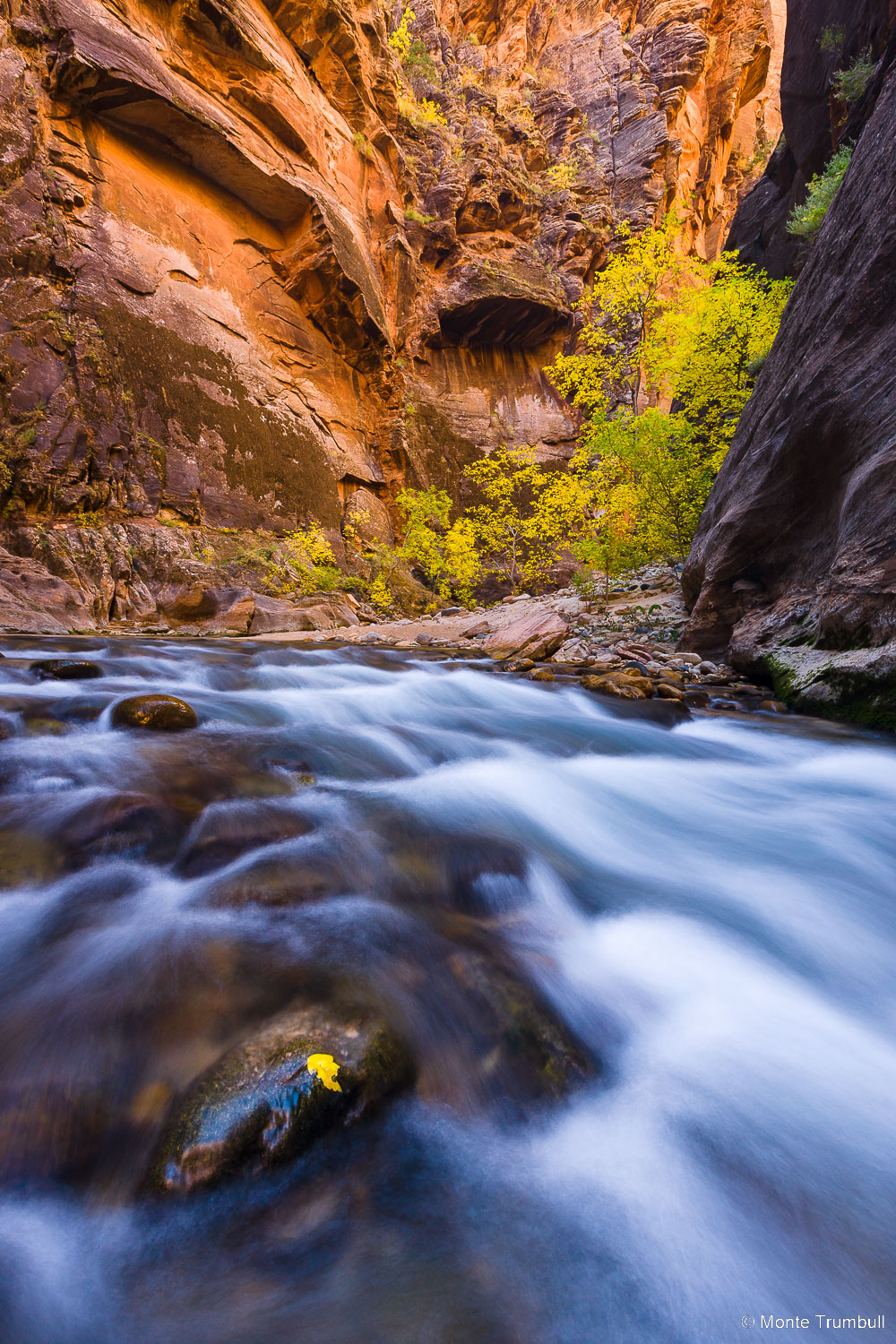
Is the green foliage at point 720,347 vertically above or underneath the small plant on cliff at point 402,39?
underneath

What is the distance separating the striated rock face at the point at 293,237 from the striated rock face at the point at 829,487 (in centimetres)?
898

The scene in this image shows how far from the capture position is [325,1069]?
112cm

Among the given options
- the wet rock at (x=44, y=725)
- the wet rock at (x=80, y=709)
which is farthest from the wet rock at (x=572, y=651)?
the wet rock at (x=44, y=725)

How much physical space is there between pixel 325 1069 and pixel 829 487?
18.2 feet

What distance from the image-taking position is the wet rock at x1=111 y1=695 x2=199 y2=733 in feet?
9.11

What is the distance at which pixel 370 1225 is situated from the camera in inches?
38.5

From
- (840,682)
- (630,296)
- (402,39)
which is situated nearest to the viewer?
(840,682)

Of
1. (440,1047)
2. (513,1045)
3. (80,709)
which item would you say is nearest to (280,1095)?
(440,1047)

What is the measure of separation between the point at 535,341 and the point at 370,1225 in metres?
25.9

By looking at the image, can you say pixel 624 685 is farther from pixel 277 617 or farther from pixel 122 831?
pixel 277 617

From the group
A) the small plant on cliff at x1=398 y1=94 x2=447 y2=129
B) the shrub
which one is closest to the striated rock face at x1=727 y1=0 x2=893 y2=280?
the small plant on cliff at x1=398 y1=94 x2=447 y2=129

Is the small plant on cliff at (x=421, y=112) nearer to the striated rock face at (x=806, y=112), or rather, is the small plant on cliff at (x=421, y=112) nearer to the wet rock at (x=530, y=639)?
the striated rock face at (x=806, y=112)

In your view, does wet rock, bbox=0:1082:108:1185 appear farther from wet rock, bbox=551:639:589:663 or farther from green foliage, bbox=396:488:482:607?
green foliage, bbox=396:488:482:607

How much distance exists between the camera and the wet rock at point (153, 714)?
2.78 meters
